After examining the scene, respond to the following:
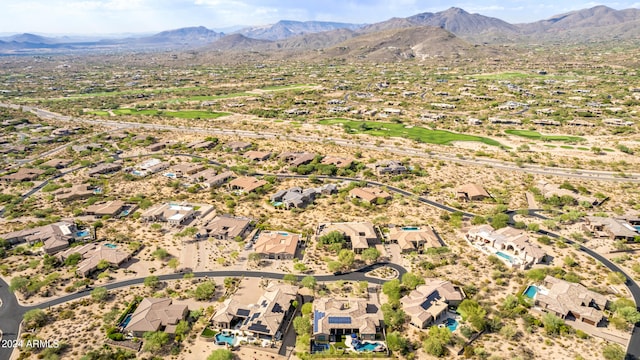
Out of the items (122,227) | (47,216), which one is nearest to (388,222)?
(122,227)

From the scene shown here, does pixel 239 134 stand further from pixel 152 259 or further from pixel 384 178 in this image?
pixel 152 259

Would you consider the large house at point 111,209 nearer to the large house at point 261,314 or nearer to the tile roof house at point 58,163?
the tile roof house at point 58,163

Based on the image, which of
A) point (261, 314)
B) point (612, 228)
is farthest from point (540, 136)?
point (261, 314)

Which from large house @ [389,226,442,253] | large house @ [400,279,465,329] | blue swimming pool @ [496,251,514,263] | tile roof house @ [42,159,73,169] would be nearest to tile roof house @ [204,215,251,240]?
large house @ [389,226,442,253]

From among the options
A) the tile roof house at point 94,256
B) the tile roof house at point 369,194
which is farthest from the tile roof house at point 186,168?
the tile roof house at point 369,194

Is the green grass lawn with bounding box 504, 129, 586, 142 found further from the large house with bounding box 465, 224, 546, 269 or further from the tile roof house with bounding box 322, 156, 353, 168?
the large house with bounding box 465, 224, 546, 269

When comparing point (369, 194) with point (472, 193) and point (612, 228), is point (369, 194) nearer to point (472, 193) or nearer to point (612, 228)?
point (472, 193)

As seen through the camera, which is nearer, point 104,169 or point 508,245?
point 508,245
